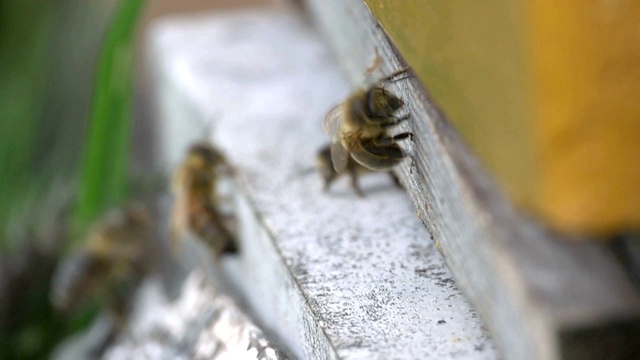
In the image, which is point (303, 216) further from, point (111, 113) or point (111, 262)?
point (111, 262)

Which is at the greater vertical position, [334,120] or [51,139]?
[51,139]

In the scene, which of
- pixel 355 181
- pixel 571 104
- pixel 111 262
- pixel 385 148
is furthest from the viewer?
pixel 111 262

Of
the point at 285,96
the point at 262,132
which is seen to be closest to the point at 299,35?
the point at 285,96

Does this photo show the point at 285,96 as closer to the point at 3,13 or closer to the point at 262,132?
the point at 262,132

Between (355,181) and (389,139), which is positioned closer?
(389,139)

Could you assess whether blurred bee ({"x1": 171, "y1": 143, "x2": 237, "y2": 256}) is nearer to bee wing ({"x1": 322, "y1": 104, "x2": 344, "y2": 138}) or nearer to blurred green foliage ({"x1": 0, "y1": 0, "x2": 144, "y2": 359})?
blurred green foliage ({"x1": 0, "y1": 0, "x2": 144, "y2": 359})

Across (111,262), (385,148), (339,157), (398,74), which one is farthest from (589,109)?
(111,262)
